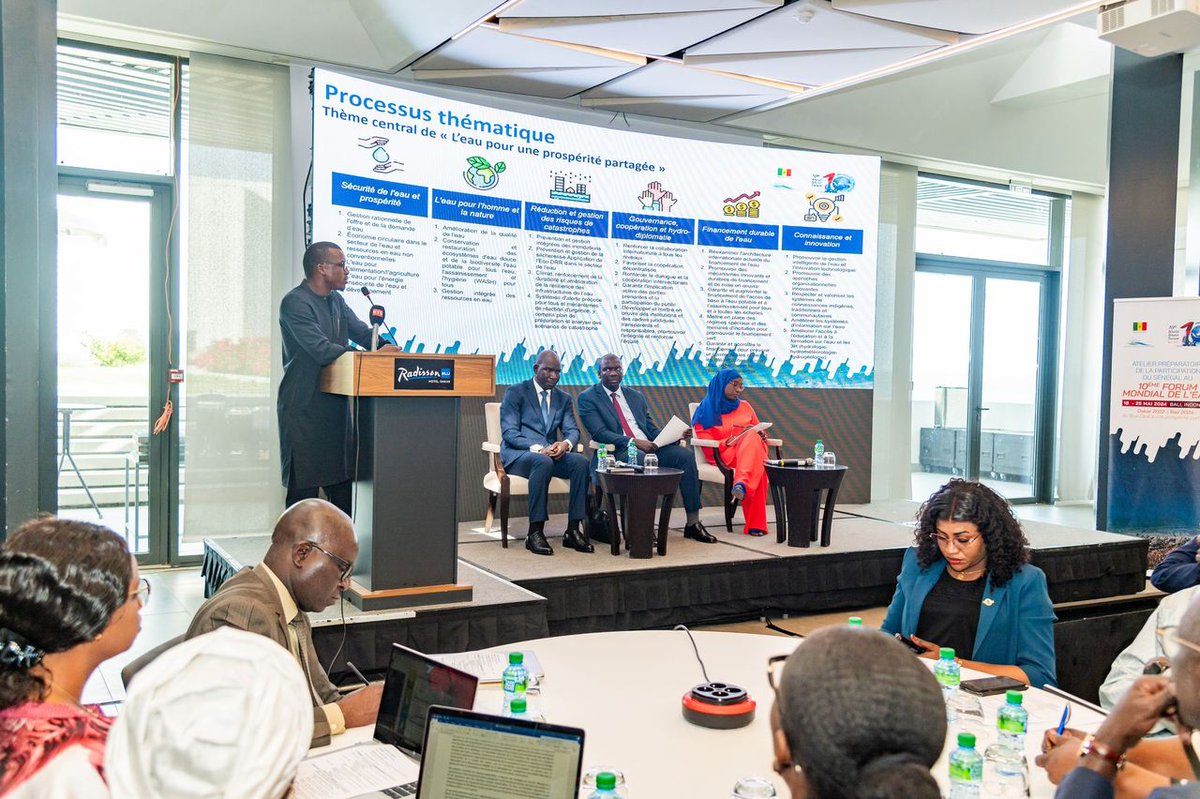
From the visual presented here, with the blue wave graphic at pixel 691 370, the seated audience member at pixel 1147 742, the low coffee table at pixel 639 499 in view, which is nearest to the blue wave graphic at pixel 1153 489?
the blue wave graphic at pixel 691 370

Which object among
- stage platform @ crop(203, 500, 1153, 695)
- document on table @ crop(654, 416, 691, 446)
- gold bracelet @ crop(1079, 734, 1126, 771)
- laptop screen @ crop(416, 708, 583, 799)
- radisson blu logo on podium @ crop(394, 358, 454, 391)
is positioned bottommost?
stage platform @ crop(203, 500, 1153, 695)

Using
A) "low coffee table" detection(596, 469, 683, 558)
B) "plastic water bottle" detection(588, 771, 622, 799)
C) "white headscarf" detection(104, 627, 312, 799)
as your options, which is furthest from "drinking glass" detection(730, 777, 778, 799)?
"low coffee table" detection(596, 469, 683, 558)

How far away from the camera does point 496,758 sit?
1.45 m

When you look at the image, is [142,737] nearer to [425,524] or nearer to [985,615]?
[985,615]

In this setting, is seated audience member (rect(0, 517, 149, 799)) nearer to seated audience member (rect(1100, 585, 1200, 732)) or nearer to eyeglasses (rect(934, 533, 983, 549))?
eyeglasses (rect(934, 533, 983, 549))

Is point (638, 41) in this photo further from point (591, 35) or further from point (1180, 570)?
point (1180, 570)

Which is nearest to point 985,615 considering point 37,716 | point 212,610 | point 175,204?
point 212,610

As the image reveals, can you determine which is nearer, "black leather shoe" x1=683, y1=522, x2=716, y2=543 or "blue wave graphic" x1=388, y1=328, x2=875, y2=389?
"black leather shoe" x1=683, y1=522, x2=716, y2=543

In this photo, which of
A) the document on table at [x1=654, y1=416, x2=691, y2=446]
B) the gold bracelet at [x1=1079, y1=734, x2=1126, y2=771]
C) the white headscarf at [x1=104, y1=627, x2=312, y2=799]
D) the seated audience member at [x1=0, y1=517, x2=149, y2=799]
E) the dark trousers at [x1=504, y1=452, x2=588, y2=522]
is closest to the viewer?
the white headscarf at [x1=104, y1=627, x2=312, y2=799]

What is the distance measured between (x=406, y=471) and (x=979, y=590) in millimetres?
2223

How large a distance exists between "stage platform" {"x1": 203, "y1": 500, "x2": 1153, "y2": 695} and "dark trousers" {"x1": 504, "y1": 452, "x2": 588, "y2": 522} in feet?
0.80

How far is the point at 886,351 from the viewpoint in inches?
331

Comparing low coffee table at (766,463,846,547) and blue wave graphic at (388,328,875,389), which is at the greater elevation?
blue wave graphic at (388,328,875,389)

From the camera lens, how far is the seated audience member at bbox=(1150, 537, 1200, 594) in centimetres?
327
